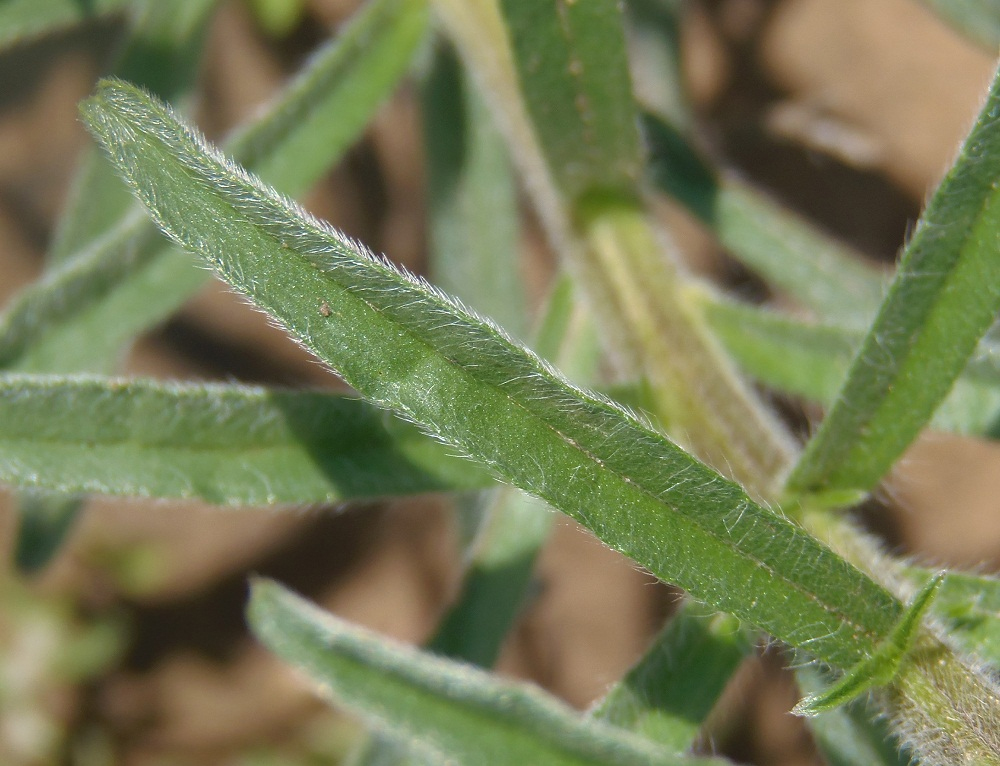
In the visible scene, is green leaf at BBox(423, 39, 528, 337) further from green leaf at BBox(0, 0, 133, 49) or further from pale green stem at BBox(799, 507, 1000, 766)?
pale green stem at BBox(799, 507, 1000, 766)

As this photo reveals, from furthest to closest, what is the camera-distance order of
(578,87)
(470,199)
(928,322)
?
1. (470,199)
2. (578,87)
3. (928,322)

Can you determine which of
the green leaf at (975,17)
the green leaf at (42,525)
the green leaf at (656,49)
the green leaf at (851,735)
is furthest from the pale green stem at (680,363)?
the green leaf at (42,525)

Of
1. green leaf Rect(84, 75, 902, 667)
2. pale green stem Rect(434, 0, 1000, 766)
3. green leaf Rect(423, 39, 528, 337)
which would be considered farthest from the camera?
green leaf Rect(423, 39, 528, 337)

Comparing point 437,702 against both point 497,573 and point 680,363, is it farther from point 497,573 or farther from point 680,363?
point 680,363

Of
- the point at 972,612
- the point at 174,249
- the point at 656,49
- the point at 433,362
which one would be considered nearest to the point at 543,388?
the point at 433,362

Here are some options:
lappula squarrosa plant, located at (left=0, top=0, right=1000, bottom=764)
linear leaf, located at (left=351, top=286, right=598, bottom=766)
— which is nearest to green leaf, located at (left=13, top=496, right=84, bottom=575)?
lappula squarrosa plant, located at (left=0, top=0, right=1000, bottom=764)

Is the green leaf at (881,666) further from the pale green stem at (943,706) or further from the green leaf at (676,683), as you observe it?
the green leaf at (676,683)
